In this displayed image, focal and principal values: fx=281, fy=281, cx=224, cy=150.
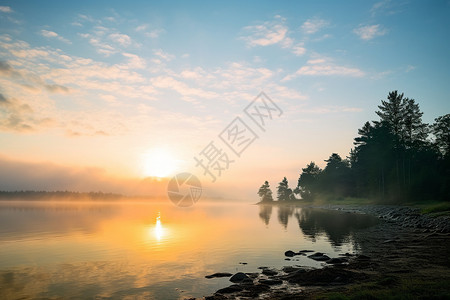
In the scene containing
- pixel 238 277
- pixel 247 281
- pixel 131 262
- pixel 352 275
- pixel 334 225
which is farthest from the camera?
pixel 334 225

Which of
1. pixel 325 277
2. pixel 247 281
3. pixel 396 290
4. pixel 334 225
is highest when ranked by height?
pixel 396 290

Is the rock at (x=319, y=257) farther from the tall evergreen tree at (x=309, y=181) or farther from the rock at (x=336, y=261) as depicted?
the tall evergreen tree at (x=309, y=181)

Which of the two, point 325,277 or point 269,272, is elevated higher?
point 325,277

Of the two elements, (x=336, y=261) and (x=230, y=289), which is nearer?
(x=230, y=289)

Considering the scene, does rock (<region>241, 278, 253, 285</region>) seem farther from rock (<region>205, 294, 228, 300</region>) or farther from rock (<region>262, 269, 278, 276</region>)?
rock (<region>205, 294, 228, 300</region>)

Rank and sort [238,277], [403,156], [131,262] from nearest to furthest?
[238,277] < [131,262] < [403,156]

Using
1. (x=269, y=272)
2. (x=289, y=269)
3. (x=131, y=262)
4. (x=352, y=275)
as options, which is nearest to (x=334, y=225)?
(x=289, y=269)

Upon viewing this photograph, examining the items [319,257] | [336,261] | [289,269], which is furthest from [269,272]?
[319,257]

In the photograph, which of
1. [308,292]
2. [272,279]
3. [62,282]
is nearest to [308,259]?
[272,279]

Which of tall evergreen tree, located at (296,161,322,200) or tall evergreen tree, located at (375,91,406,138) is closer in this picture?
tall evergreen tree, located at (375,91,406,138)

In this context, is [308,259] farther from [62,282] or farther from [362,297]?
[62,282]

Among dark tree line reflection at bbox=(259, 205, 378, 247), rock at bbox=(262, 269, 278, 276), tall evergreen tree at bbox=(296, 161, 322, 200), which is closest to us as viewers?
rock at bbox=(262, 269, 278, 276)

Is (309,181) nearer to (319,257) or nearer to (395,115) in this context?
(395,115)

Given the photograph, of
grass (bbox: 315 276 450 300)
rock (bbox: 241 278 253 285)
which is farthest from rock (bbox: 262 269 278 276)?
Result: grass (bbox: 315 276 450 300)
